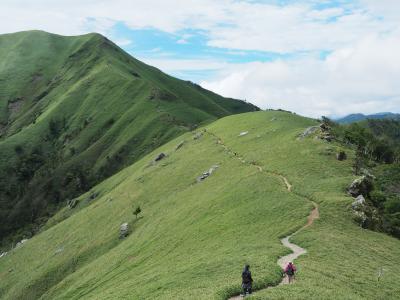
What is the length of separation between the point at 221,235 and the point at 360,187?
73.9 feet

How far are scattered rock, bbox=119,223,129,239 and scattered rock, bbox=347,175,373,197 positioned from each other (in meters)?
49.1

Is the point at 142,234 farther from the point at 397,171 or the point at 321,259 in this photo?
the point at 397,171

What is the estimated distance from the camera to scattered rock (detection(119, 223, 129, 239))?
9022 centimetres

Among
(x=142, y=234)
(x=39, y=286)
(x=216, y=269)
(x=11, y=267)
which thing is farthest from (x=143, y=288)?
(x=11, y=267)

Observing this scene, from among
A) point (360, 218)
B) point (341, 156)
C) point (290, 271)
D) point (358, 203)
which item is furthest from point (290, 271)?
point (341, 156)

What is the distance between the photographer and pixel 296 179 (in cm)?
7156

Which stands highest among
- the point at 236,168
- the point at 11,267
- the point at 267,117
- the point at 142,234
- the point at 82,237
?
the point at 267,117

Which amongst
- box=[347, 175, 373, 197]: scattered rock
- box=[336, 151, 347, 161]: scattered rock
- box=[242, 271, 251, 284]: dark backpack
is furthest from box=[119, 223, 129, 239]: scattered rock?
box=[242, 271, 251, 284]: dark backpack

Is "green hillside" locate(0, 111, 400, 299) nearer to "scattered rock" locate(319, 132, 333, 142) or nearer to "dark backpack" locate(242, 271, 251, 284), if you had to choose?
"dark backpack" locate(242, 271, 251, 284)

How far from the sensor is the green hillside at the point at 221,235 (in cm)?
3922

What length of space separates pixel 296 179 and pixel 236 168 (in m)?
21.8

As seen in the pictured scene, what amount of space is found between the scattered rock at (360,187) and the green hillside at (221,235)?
1.41 m

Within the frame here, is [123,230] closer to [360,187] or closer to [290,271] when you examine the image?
[360,187]

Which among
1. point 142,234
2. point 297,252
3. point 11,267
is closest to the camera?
point 297,252
